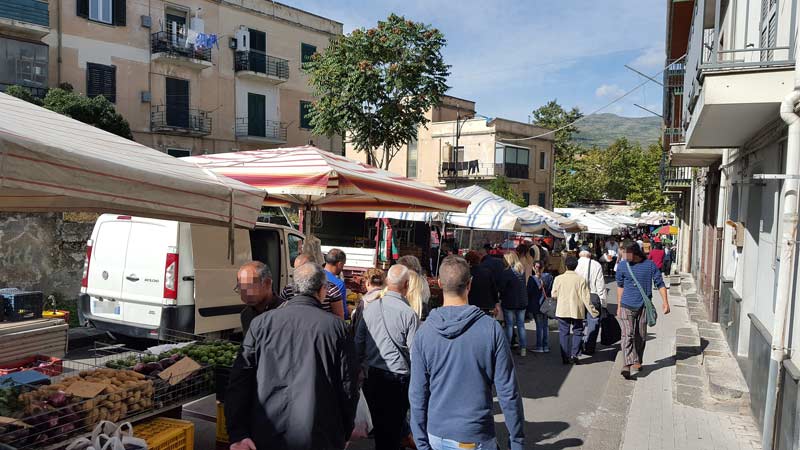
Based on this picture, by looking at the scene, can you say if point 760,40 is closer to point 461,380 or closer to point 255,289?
point 461,380

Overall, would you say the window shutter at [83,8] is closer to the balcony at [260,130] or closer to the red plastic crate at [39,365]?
the balcony at [260,130]

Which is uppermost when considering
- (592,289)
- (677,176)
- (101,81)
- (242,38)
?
(242,38)

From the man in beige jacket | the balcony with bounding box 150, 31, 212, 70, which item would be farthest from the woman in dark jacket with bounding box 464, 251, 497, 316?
the balcony with bounding box 150, 31, 212, 70

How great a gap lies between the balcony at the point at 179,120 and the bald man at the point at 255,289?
67.0 feet

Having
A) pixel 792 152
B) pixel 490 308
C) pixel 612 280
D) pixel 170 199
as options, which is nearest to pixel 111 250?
pixel 170 199

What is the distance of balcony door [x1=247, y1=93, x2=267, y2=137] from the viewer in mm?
26094

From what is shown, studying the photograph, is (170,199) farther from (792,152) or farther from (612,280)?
(612,280)

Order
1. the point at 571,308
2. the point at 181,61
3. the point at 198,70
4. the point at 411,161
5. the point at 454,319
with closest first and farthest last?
the point at 454,319, the point at 571,308, the point at 181,61, the point at 198,70, the point at 411,161

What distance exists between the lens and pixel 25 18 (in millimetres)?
18219

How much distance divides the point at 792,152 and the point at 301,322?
13.7 ft

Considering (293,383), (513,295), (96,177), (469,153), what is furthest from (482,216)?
(469,153)

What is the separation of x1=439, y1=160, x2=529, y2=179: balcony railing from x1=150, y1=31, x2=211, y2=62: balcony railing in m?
18.1

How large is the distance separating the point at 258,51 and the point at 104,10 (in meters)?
6.56

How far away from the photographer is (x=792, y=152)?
4574 mm
